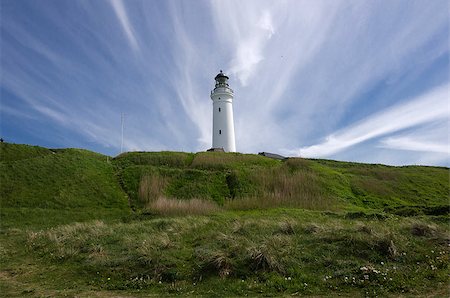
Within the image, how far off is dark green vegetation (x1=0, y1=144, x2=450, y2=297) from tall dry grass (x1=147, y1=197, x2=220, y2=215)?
94 millimetres

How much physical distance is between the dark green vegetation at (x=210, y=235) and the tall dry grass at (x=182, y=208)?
0.09 m

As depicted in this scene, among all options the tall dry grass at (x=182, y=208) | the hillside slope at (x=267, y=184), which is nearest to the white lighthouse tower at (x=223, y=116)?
the hillside slope at (x=267, y=184)

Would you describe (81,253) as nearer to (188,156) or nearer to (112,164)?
(112,164)

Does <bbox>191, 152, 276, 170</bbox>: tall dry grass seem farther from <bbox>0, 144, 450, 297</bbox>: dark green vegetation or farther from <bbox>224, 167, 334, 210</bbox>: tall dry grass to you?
<bbox>224, 167, 334, 210</bbox>: tall dry grass

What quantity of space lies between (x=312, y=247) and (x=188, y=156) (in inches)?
1157

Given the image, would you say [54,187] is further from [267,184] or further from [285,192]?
[285,192]

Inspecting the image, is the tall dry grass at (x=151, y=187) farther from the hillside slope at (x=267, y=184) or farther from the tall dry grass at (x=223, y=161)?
the tall dry grass at (x=223, y=161)

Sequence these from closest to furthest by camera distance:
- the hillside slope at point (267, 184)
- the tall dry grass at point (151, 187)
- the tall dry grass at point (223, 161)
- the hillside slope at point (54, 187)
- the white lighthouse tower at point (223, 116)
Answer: the hillside slope at point (54, 187)
the hillside slope at point (267, 184)
the tall dry grass at point (151, 187)
the tall dry grass at point (223, 161)
the white lighthouse tower at point (223, 116)

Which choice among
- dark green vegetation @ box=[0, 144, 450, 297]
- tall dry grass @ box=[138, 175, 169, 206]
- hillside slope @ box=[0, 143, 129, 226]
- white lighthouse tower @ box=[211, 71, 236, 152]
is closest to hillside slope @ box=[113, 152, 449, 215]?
tall dry grass @ box=[138, 175, 169, 206]

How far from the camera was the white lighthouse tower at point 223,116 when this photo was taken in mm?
51469

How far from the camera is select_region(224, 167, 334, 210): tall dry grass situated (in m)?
25.2

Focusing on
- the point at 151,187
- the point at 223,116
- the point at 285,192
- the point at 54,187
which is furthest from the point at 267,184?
the point at 223,116

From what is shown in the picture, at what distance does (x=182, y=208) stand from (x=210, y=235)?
9.21m

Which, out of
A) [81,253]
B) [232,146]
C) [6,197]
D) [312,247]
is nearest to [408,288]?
[312,247]
